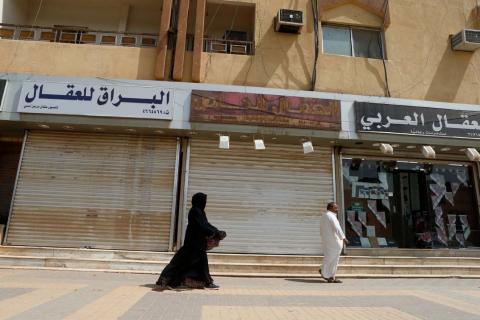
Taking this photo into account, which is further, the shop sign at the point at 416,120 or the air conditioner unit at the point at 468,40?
the air conditioner unit at the point at 468,40

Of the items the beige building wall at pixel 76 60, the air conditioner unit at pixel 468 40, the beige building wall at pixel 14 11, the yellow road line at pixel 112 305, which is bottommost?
the yellow road line at pixel 112 305

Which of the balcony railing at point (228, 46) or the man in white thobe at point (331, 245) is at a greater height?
the balcony railing at point (228, 46)

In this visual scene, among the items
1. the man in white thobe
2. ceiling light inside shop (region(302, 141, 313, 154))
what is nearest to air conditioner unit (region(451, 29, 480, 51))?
ceiling light inside shop (region(302, 141, 313, 154))

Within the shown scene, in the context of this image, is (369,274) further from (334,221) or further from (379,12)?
(379,12)

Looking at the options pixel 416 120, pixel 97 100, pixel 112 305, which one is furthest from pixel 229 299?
pixel 416 120

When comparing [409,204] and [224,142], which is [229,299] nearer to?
[224,142]

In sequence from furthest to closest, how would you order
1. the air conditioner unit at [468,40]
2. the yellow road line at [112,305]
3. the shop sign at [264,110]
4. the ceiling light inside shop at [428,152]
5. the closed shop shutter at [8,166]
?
1. the air conditioner unit at [468,40]
2. the closed shop shutter at [8,166]
3. the ceiling light inside shop at [428,152]
4. the shop sign at [264,110]
5. the yellow road line at [112,305]

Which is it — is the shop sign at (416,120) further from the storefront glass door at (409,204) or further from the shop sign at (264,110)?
the storefront glass door at (409,204)

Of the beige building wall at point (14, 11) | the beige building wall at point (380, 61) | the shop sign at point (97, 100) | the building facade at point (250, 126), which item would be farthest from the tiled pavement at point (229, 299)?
the beige building wall at point (14, 11)

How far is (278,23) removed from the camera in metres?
10.1

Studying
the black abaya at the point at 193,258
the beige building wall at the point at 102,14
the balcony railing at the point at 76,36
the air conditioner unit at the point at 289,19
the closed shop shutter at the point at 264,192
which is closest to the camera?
the black abaya at the point at 193,258

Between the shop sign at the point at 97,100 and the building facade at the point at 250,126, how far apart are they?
32mm

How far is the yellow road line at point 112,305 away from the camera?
13.2 ft

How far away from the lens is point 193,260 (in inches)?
230
